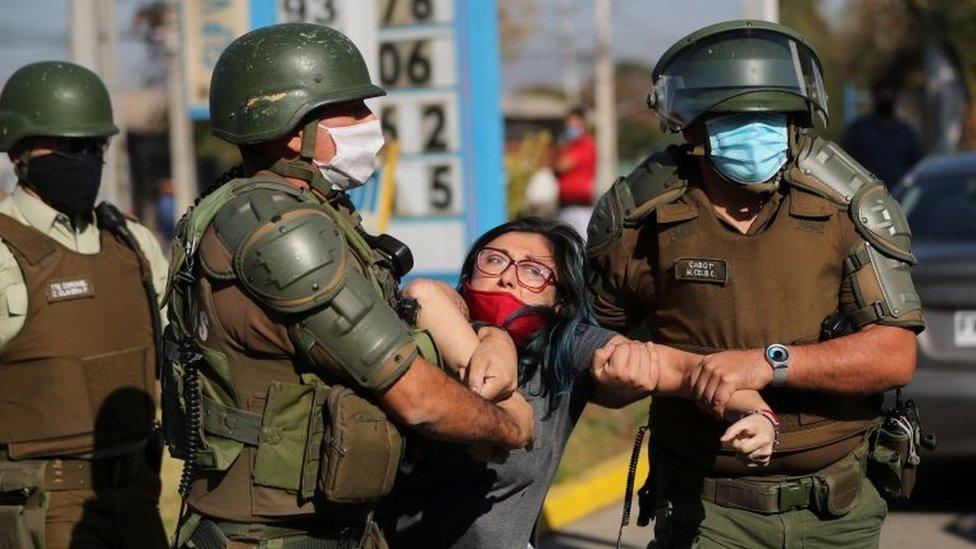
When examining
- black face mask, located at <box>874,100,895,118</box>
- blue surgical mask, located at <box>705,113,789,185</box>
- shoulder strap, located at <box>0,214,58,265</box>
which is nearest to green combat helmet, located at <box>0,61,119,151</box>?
shoulder strap, located at <box>0,214,58,265</box>

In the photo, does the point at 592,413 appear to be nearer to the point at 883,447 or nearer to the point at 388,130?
the point at 388,130

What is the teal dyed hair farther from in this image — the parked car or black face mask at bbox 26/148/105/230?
the parked car

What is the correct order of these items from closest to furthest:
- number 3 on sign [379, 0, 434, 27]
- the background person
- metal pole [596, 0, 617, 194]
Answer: number 3 on sign [379, 0, 434, 27] → the background person → metal pole [596, 0, 617, 194]

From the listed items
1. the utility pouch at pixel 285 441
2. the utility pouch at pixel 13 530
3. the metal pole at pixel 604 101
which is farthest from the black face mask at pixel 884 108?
the metal pole at pixel 604 101

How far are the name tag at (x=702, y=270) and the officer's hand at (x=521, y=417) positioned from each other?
591 mm

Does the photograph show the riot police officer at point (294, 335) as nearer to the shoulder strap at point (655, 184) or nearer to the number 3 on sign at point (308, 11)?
the shoulder strap at point (655, 184)

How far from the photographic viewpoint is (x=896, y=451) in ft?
12.4

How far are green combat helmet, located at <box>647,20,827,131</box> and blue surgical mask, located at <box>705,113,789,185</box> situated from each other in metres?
0.04

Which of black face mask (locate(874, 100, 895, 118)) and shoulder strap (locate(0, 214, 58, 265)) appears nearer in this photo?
shoulder strap (locate(0, 214, 58, 265))

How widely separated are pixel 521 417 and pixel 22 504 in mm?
1786

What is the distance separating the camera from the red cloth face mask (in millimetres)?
3627

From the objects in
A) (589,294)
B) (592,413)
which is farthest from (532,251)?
(592,413)

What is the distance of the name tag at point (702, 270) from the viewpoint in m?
3.66

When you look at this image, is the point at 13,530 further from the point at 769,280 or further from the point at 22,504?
the point at 769,280
